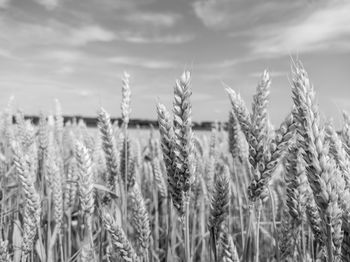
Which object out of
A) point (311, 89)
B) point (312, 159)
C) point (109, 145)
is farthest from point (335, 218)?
point (109, 145)

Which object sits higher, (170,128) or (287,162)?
(170,128)

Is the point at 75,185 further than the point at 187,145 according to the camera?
Yes

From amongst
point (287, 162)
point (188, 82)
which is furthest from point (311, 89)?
point (287, 162)

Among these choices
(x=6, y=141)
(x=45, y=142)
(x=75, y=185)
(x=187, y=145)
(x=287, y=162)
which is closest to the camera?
(x=187, y=145)

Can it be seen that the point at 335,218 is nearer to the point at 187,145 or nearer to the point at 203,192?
the point at 187,145

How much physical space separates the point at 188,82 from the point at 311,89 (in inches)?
21.5

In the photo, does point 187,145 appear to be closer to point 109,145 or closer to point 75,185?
point 109,145

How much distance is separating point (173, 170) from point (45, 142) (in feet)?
8.43

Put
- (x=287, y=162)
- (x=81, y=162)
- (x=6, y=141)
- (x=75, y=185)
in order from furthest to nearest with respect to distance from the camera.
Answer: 1. (x=6, y=141)
2. (x=75, y=185)
3. (x=81, y=162)
4. (x=287, y=162)

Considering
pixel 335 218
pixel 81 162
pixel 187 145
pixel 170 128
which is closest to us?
pixel 335 218

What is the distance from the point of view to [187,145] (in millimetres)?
1612

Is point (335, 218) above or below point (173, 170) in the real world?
below

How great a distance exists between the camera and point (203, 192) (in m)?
3.94

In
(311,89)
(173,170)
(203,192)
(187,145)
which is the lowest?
(203,192)
